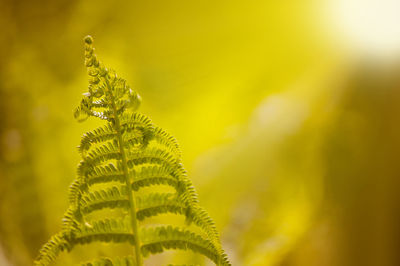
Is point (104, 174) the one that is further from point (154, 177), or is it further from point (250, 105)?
point (250, 105)

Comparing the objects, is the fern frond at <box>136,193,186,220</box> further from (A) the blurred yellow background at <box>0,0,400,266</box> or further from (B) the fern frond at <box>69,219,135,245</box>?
(A) the blurred yellow background at <box>0,0,400,266</box>

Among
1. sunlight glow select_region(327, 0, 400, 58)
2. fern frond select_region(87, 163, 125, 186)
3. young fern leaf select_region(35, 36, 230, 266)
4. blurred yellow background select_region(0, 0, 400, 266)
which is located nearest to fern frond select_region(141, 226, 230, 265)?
young fern leaf select_region(35, 36, 230, 266)

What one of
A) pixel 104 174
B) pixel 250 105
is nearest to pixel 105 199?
pixel 104 174

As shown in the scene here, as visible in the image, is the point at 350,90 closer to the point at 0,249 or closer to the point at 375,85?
the point at 375,85

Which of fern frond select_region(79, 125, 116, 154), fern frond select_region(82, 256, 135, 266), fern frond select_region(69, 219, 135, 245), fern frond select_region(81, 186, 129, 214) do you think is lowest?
fern frond select_region(82, 256, 135, 266)

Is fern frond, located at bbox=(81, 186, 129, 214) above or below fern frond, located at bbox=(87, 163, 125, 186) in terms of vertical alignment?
below

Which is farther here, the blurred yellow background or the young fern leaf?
the blurred yellow background

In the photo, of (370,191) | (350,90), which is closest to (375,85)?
(350,90)
